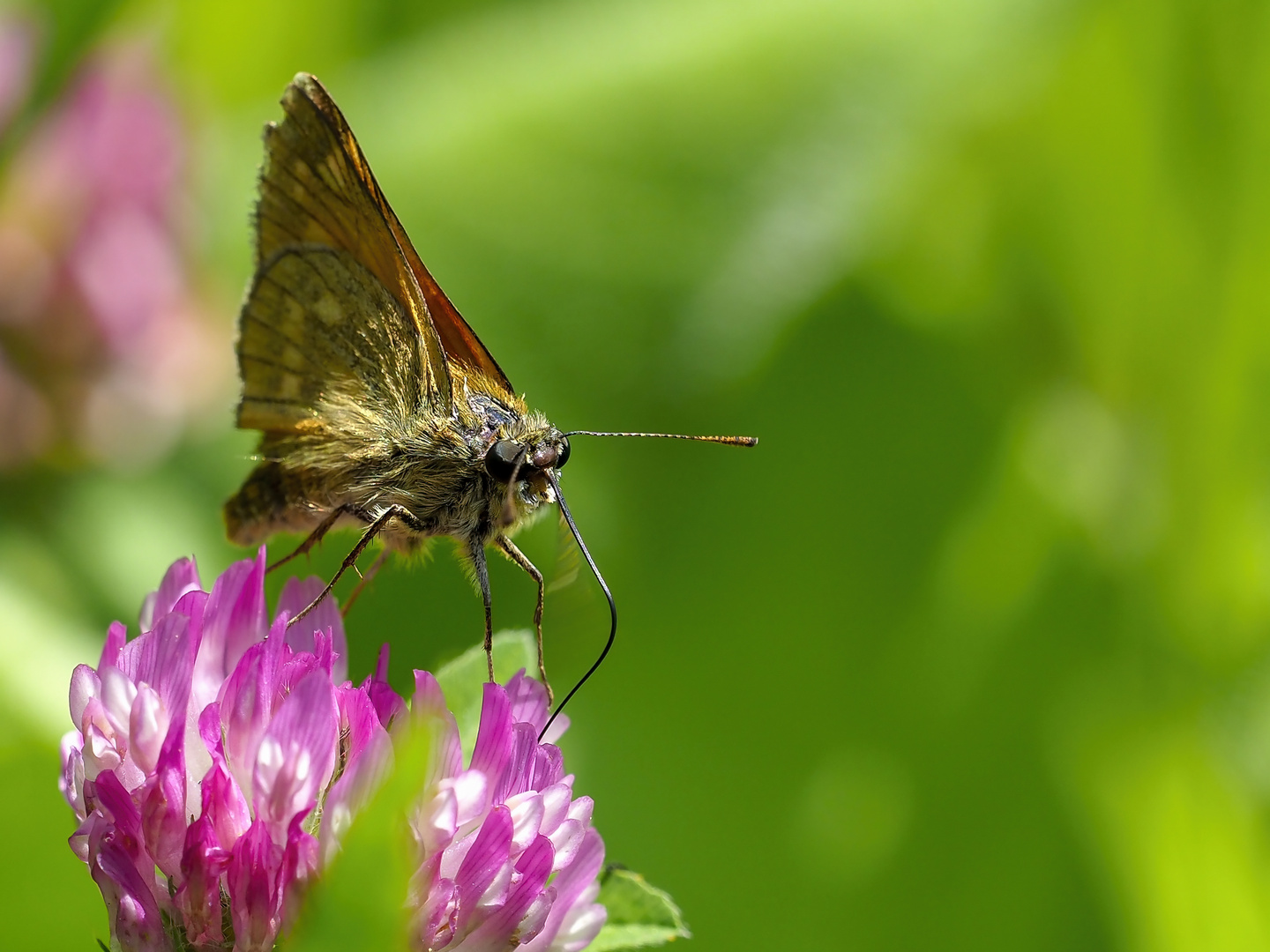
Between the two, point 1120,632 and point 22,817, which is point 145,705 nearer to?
point 22,817

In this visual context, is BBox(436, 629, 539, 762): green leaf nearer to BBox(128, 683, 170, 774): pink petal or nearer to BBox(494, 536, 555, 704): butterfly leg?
BBox(494, 536, 555, 704): butterfly leg

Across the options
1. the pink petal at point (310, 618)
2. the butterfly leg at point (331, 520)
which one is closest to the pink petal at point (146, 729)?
the pink petal at point (310, 618)

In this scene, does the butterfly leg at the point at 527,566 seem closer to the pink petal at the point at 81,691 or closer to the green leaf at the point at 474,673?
the green leaf at the point at 474,673

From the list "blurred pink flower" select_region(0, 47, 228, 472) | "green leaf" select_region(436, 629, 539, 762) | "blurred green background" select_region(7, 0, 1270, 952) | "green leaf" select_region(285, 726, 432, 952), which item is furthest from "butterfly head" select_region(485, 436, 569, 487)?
"blurred pink flower" select_region(0, 47, 228, 472)

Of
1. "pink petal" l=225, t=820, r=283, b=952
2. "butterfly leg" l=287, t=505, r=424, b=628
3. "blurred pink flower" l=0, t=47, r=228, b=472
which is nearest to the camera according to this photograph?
"pink petal" l=225, t=820, r=283, b=952

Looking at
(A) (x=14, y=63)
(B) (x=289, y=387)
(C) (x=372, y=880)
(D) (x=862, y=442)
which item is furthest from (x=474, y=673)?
(A) (x=14, y=63)

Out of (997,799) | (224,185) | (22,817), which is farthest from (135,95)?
(997,799)
